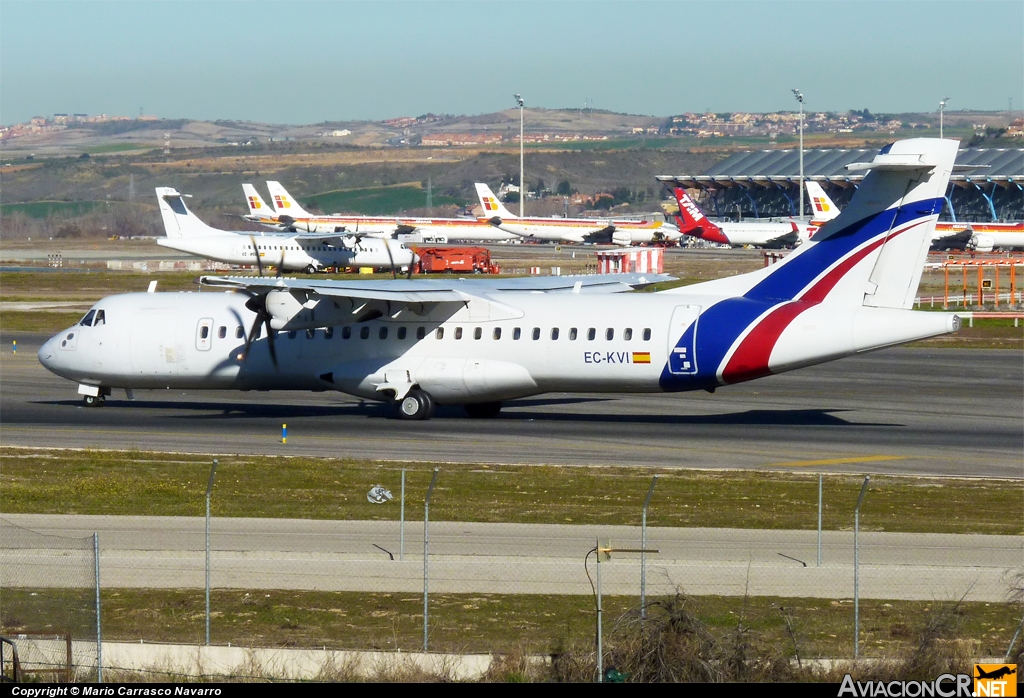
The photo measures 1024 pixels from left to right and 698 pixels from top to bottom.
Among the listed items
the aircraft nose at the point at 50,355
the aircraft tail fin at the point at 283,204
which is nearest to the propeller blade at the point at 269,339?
the aircraft nose at the point at 50,355

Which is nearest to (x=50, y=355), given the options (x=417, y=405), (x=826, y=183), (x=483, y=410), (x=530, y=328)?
(x=417, y=405)

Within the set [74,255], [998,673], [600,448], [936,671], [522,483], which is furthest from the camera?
[74,255]

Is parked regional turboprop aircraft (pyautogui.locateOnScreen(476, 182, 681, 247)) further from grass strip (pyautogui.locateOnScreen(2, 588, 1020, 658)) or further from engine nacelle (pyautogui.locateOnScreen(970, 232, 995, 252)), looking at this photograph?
grass strip (pyautogui.locateOnScreen(2, 588, 1020, 658))

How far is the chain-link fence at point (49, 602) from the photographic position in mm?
13477

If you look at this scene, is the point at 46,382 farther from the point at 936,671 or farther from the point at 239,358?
the point at 936,671

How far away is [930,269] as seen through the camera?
320 feet

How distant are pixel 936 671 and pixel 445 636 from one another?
18.4ft

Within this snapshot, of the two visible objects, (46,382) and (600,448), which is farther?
(46,382)

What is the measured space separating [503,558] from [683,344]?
1228cm

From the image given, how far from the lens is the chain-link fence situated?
13477 millimetres

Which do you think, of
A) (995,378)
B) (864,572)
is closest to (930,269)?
(995,378)

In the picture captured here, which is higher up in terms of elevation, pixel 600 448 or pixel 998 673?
pixel 998 673

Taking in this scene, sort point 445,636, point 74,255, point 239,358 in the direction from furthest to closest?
point 74,255 → point 239,358 → point 445,636

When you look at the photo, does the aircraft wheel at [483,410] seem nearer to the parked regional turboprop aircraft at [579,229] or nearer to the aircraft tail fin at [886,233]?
the aircraft tail fin at [886,233]
